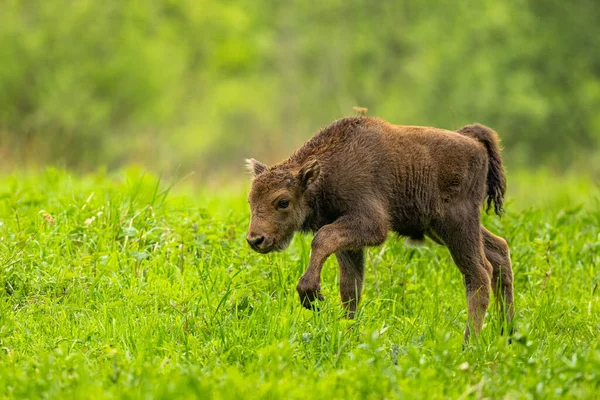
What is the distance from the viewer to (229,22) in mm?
38500

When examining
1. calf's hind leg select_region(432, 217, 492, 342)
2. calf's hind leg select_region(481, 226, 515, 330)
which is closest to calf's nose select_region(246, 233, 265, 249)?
calf's hind leg select_region(432, 217, 492, 342)

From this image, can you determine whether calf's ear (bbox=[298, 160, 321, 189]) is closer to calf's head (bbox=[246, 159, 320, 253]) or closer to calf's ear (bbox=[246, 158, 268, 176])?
calf's head (bbox=[246, 159, 320, 253])

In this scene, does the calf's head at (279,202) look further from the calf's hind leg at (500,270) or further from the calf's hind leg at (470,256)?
the calf's hind leg at (500,270)

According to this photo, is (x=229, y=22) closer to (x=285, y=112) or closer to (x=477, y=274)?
(x=285, y=112)

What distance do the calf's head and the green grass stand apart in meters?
0.46

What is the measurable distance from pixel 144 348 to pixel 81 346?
0.46 m

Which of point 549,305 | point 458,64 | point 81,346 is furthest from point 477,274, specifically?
point 458,64

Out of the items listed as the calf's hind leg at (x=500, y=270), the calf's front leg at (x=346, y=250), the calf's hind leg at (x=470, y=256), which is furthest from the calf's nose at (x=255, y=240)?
the calf's hind leg at (x=500, y=270)

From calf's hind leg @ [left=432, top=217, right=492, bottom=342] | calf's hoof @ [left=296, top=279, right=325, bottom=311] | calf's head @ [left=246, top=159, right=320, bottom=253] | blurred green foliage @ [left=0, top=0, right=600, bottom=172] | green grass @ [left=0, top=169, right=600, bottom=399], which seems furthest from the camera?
blurred green foliage @ [left=0, top=0, right=600, bottom=172]

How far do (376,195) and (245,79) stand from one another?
38208 mm

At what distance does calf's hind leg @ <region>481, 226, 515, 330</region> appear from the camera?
7062mm

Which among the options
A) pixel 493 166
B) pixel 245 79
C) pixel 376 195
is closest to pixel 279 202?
pixel 376 195

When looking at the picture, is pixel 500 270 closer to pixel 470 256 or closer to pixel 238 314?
pixel 470 256

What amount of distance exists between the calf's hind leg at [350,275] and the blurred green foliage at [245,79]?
889 cm
